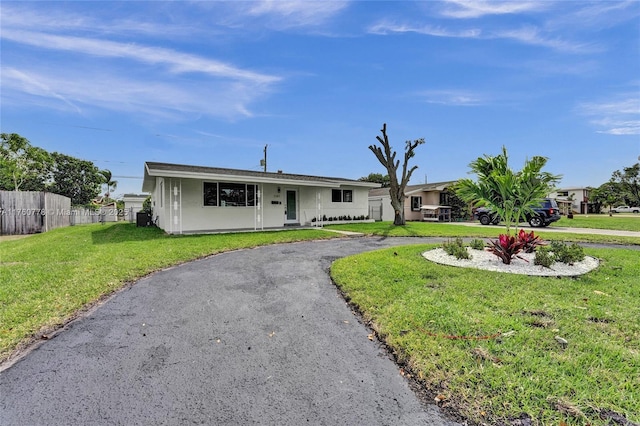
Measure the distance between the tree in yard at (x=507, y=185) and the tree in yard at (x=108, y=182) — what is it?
4738cm

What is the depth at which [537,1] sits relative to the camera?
24.1ft

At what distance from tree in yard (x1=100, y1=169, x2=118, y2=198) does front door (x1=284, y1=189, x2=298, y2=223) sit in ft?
120

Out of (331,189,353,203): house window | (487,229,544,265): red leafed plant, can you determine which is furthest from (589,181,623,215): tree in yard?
(487,229,544,265): red leafed plant

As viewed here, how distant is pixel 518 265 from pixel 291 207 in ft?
42.6

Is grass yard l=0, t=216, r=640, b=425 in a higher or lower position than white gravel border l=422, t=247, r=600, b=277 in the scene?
lower

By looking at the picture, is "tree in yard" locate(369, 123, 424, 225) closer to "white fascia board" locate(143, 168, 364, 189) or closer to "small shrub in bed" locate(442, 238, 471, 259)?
"white fascia board" locate(143, 168, 364, 189)

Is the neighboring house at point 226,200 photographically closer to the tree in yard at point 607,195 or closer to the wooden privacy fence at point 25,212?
the wooden privacy fence at point 25,212

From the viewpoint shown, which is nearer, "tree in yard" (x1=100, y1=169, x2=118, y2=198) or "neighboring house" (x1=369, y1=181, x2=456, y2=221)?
"neighboring house" (x1=369, y1=181, x2=456, y2=221)

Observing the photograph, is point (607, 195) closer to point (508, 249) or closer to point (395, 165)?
point (395, 165)

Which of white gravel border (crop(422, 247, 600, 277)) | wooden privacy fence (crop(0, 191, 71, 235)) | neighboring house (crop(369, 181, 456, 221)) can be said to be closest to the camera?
white gravel border (crop(422, 247, 600, 277))

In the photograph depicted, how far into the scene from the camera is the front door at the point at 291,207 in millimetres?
17214

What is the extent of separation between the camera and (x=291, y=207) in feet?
57.2

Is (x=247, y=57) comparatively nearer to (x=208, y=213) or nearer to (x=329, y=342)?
(x=208, y=213)

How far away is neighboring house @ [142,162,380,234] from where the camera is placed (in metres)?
12.8
